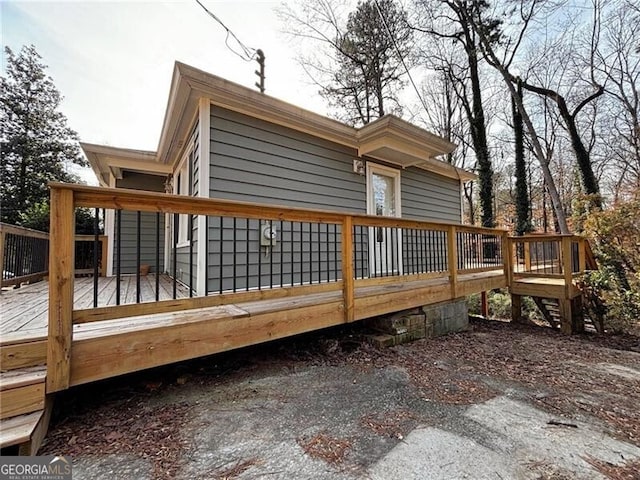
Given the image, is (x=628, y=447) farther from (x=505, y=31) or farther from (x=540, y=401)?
(x=505, y=31)

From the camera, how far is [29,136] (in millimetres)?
14102

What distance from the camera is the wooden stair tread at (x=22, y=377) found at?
156 cm

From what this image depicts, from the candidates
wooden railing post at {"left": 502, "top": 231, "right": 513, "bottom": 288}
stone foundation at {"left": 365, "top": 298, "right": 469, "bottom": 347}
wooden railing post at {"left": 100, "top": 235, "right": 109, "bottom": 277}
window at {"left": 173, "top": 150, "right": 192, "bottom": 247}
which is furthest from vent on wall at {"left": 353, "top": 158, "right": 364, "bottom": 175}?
wooden railing post at {"left": 100, "top": 235, "right": 109, "bottom": 277}

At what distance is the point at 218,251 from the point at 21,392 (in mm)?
2268

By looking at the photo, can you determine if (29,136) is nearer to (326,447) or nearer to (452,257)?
(452,257)

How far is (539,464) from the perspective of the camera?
1685 millimetres

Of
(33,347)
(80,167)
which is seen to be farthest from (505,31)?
(80,167)

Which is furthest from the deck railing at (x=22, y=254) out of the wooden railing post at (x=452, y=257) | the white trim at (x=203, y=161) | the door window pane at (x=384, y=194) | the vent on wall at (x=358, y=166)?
the door window pane at (x=384, y=194)

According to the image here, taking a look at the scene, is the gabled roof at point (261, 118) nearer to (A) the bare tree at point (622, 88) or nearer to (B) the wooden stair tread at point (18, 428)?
(B) the wooden stair tread at point (18, 428)

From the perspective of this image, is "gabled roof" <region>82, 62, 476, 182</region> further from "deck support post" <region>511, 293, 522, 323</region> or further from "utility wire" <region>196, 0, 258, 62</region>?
"deck support post" <region>511, 293, 522, 323</region>

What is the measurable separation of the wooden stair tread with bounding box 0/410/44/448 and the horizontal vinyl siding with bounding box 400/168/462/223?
19.1ft

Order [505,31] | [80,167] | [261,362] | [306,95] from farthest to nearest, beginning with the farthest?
[80,167] < [306,95] < [505,31] < [261,362]

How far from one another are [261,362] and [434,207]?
5.55 metres

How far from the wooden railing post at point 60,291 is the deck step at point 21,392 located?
0.05 meters
